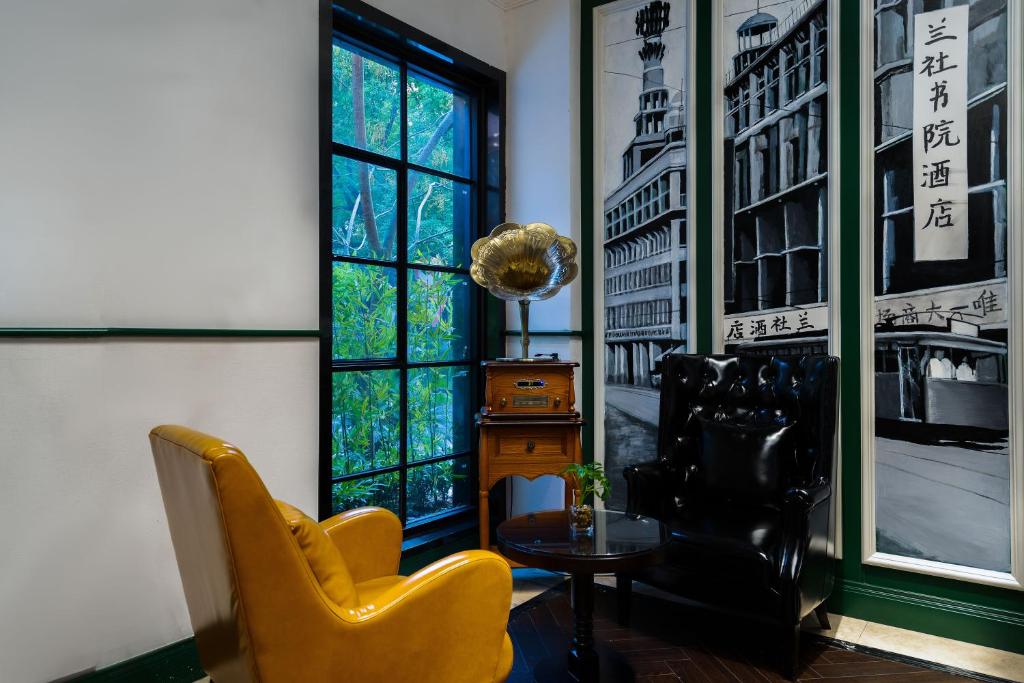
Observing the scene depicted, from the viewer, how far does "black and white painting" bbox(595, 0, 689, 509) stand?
11.9ft

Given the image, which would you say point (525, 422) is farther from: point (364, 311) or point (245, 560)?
point (245, 560)

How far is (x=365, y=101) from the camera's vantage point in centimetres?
345

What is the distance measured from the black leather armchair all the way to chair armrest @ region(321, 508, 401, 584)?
1084 mm

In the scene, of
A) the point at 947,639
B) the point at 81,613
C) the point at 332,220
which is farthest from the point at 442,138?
the point at 947,639

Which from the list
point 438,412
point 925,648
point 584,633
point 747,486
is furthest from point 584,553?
point 438,412

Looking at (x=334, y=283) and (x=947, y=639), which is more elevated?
A: (x=334, y=283)

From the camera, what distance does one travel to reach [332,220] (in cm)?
322

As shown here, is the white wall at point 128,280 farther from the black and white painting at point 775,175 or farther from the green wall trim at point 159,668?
the black and white painting at point 775,175

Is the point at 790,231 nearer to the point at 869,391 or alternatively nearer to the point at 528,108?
the point at 869,391

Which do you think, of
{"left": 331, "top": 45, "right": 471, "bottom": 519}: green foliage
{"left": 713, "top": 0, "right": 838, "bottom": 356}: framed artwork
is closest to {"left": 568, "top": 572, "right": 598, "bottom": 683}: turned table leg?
{"left": 331, "top": 45, "right": 471, "bottom": 519}: green foliage

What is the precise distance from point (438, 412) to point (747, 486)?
1667 millimetres

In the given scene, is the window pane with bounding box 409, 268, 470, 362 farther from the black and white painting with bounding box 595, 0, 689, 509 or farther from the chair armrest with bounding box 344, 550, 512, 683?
the chair armrest with bounding box 344, 550, 512, 683

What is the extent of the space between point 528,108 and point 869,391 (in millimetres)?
2379

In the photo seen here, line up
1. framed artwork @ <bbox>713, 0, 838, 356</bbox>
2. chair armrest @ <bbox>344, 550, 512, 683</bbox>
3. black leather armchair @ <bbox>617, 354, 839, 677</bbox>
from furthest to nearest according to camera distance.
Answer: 1. framed artwork @ <bbox>713, 0, 838, 356</bbox>
2. black leather armchair @ <bbox>617, 354, 839, 677</bbox>
3. chair armrest @ <bbox>344, 550, 512, 683</bbox>
